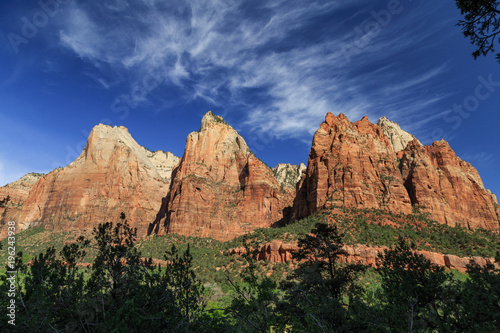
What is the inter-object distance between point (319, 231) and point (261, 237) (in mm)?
47122

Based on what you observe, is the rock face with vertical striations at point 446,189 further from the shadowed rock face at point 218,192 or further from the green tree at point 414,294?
the green tree at point 414,294

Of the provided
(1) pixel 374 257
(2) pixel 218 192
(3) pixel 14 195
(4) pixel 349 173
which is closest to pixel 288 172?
(2) pixel 218 192

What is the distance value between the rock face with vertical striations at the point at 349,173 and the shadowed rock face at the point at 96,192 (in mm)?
80795

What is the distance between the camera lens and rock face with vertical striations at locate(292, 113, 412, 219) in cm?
6794

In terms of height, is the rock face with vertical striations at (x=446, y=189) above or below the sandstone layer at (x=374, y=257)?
above

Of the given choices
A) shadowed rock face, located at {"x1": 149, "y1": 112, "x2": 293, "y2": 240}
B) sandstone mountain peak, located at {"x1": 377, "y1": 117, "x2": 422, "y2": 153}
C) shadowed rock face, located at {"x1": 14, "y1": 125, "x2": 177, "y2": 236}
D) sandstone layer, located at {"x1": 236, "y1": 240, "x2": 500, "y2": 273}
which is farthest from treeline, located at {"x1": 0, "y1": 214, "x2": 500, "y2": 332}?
sandstone mountain peak, located at {"x1": 377, "y1": 117, "x2": 422, "y2": 153}

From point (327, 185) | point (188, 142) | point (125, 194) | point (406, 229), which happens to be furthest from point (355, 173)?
point (125, 194)

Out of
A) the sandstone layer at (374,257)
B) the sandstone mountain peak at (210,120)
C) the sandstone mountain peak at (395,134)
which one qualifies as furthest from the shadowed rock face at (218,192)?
the sandstone mountain peak at (395,134)

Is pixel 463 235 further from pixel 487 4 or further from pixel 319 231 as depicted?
pixel 487 4

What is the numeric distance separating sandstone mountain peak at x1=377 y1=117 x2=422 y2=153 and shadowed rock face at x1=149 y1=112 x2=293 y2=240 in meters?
65.0

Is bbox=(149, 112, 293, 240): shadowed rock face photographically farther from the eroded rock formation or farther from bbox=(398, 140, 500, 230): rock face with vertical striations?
bbox=(398, 140, 500, 230): rock face with vertical striations

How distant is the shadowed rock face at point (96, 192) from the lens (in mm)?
111750

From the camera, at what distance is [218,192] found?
107625 mm

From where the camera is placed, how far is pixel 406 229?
59031mm
